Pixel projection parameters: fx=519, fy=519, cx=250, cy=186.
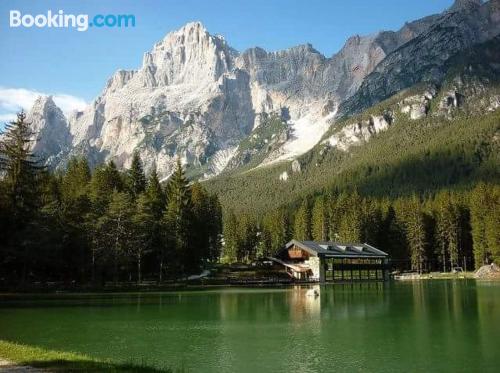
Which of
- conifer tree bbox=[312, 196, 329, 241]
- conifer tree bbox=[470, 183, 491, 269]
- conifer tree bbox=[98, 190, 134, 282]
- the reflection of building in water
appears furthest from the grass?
conifer tree bbox=[312, 196, 329, 241]

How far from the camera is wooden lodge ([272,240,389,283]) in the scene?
98438mm

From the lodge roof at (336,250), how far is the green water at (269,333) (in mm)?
47157

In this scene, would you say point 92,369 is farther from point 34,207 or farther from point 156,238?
point 156,238

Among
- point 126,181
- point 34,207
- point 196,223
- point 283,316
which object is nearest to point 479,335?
point 283,316

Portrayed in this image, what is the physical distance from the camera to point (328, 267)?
102m

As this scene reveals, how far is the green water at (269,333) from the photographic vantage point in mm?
23734

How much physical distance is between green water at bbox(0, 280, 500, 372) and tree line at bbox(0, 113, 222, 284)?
384 inches

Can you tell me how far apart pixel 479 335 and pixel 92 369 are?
2302 cm

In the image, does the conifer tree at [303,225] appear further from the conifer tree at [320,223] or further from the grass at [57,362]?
the grass at [57,362]

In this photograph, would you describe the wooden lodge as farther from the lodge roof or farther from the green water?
the green water

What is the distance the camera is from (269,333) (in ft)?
105

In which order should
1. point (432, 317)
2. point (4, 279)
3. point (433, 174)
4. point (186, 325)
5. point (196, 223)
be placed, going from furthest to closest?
point (433, 174)
point (196, 223)
point (4, 279)
point (432, 317)
point (186, 325)

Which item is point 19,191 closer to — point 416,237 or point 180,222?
point 180,222

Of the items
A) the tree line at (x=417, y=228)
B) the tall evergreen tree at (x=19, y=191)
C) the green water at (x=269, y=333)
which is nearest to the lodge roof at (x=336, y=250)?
the tree line at (x=417, y=228)
